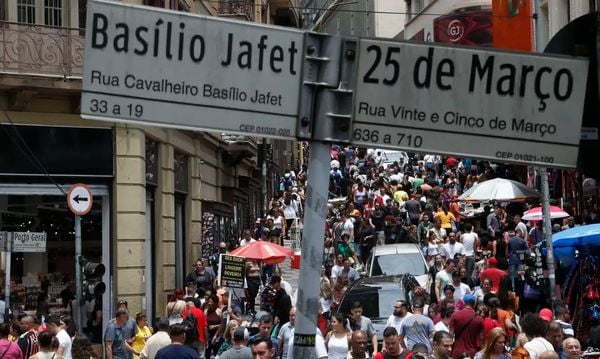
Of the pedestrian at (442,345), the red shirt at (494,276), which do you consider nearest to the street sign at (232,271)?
the red shirt at (494,276)

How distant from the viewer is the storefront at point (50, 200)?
22.5m

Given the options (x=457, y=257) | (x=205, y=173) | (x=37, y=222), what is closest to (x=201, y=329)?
(x=37, y=222)

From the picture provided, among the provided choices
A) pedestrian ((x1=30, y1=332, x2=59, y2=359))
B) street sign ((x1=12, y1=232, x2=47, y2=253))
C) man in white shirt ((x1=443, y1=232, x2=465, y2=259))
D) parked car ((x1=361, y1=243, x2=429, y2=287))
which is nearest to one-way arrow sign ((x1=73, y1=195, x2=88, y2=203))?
street sign ((x1=12, y1=232, x2=47, y2=253))

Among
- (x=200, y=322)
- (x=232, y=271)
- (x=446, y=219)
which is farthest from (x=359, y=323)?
(x=446, y=219)

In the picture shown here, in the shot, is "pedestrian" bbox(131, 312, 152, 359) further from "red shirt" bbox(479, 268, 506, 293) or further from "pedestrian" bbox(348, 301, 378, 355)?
"red shirt" bbox(479, 268, 506, 293)

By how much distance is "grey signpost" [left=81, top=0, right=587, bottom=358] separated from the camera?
4684 mm

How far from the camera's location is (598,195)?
2720 centimetres

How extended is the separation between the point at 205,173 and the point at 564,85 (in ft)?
96.1

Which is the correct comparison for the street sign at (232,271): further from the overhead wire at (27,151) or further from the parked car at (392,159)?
the parked car at (392,159)

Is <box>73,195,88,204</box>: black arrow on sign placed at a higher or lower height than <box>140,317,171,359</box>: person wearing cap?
higher

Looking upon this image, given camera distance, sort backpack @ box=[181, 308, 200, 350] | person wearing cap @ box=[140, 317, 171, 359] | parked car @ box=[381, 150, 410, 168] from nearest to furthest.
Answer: person wearing cap @ box=[140, 317, 171, 359] → backpack @ box=[181, 308, 200, 350] → parked car @ box=[381, 150, 410, 168]

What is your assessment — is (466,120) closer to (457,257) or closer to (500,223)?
(457,257)

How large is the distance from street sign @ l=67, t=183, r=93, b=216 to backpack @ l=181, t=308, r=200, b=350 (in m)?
2.49

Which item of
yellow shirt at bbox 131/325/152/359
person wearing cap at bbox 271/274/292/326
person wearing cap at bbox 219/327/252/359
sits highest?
person wearing cap at bbox 219/327/252/359
